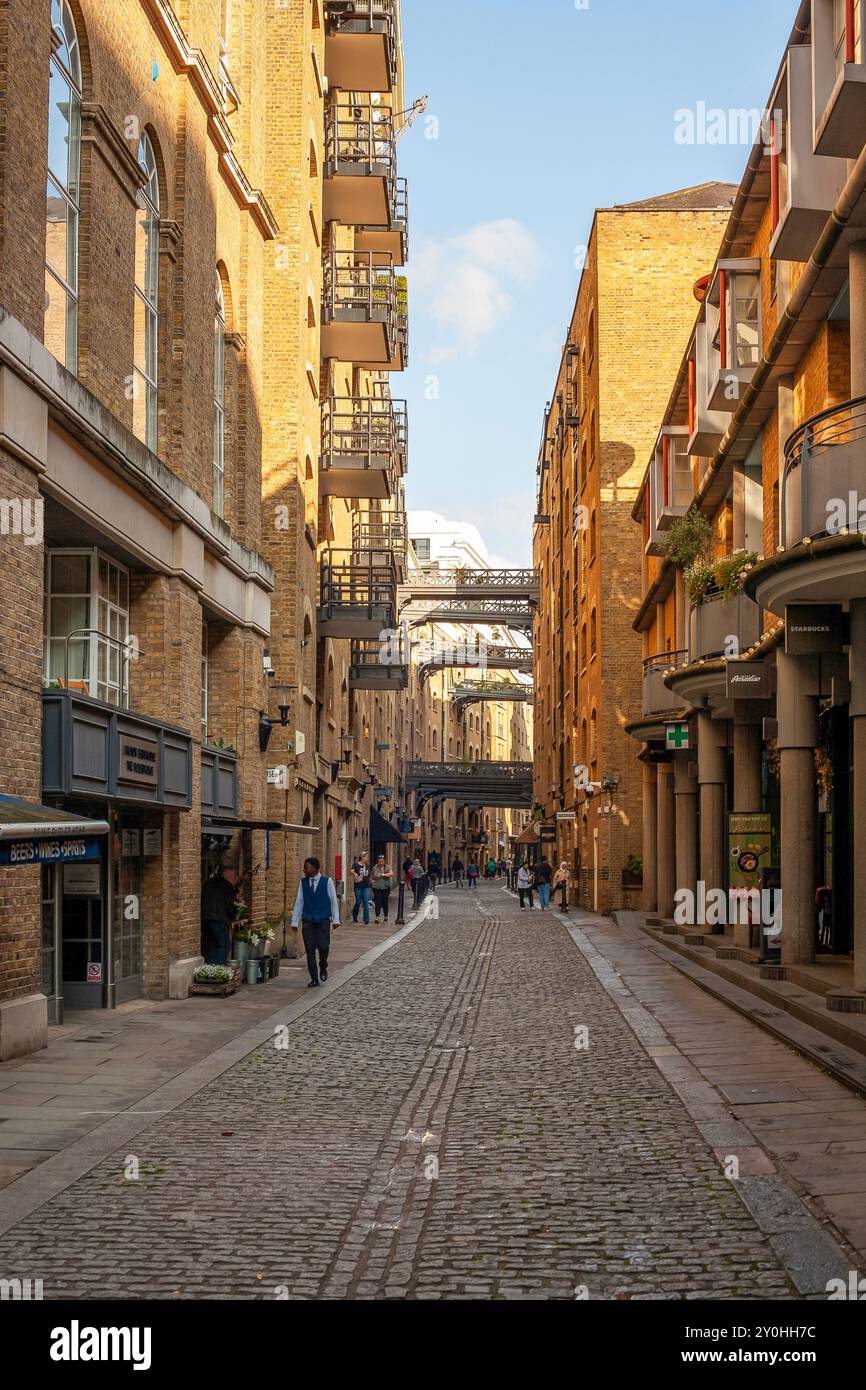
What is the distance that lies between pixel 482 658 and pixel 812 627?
6925 centimetres

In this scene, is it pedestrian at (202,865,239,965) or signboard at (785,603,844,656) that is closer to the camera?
signboard at (785,603,844,656)

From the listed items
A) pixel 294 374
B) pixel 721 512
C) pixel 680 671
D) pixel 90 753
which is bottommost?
pixel 90 753

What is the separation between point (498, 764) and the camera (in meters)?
83.6

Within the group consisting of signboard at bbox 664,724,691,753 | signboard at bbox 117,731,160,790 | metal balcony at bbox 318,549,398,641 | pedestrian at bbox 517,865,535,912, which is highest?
metal balcony at bbox 318,549,398,641

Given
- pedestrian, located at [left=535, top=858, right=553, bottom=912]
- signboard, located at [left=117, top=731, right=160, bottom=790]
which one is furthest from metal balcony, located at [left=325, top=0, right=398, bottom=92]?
pedestrian, located at [left=535, top=858, right=553, bottom=912]

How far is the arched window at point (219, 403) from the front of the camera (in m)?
21.5

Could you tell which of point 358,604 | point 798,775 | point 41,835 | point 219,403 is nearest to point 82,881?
point 41,835

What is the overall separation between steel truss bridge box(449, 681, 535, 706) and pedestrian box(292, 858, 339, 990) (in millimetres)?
75187

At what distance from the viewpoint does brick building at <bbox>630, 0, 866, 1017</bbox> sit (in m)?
13.2

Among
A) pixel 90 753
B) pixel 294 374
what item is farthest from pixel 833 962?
pixel 294 374

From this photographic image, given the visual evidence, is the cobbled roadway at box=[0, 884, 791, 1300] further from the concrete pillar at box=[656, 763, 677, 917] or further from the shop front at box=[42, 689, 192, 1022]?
the concrete pillar at box=[656, 763, 677, 917]

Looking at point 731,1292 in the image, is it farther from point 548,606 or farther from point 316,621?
point 548,606

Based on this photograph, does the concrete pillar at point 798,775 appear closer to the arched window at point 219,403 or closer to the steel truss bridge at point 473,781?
the arched window at point 219,403

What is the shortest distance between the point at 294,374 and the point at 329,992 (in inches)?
477
